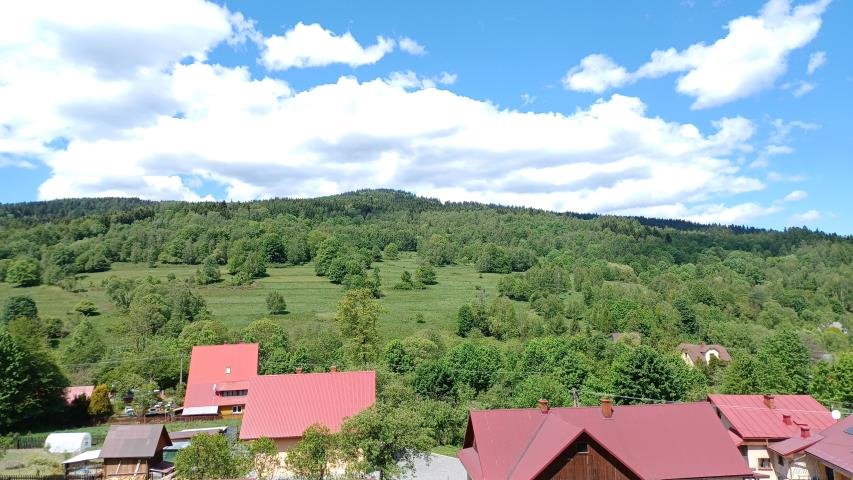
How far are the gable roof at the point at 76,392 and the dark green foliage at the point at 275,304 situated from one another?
4034cm

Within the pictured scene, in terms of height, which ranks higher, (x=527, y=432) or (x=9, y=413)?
(x=527, y=432)

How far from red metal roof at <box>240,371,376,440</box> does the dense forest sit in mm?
3014

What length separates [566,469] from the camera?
90.2ft

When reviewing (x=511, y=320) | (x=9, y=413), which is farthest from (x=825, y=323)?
(x=9, y=413)

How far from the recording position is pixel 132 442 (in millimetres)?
40031

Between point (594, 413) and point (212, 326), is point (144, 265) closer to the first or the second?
point (212, 326)

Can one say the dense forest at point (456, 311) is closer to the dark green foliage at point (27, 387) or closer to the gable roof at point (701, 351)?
the dark green foliage at point (27, 387)

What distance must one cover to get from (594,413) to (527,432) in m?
4.04

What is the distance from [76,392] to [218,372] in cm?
1507

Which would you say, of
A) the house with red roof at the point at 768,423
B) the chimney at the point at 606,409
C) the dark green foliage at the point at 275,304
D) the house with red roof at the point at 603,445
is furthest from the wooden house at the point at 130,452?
the dark green foliage at the point at 275,304

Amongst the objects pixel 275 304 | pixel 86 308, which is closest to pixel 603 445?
pixel 275 304

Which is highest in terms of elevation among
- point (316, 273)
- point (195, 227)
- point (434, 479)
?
point (195, 227)

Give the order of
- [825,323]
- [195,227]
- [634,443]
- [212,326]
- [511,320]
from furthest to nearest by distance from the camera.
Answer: [195,227] < [825,323] < [511,320] < [212,326] < [634,443]

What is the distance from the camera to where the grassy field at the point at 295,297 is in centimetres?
10175
